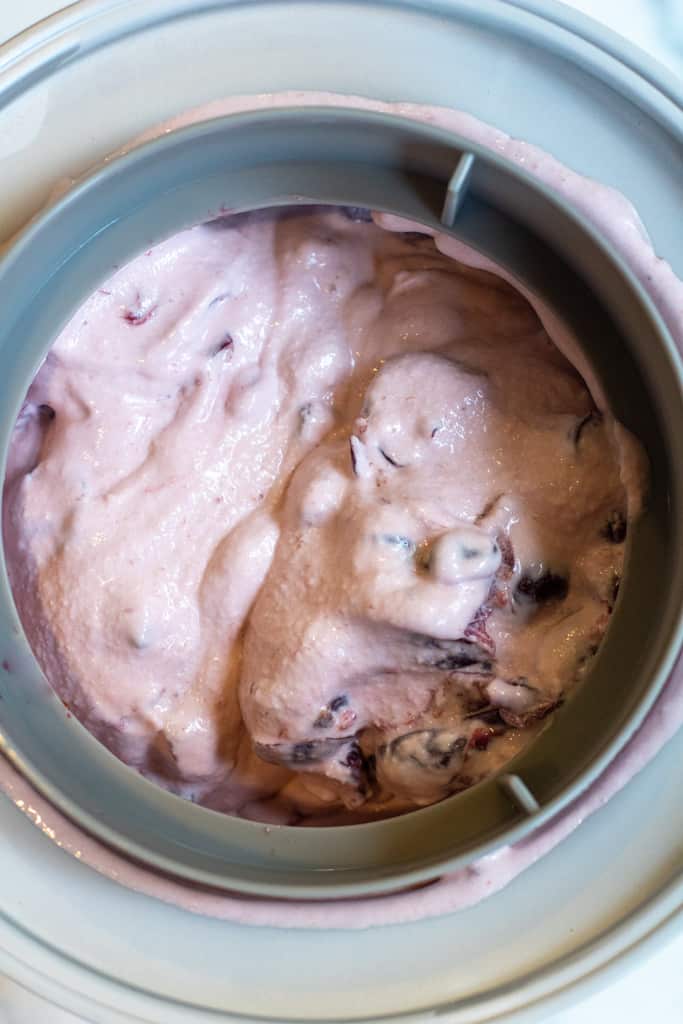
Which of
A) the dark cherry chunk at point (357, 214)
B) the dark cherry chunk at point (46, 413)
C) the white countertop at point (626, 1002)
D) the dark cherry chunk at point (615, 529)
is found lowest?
the white countertop at point (626, 1002)

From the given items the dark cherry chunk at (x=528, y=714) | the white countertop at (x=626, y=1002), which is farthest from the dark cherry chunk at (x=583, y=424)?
the white countertop at (x=626, y=1002)

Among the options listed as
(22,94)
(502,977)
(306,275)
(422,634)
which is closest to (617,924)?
(502,977)

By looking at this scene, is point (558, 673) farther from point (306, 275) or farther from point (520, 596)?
point (306, 275)

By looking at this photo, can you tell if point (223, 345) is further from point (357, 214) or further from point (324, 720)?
point (324, 720)

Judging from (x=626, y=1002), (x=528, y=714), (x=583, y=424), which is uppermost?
(x=583, y=424)

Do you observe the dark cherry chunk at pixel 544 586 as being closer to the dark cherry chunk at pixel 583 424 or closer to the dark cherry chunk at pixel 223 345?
the dark cherry chunk at pixel 583 424

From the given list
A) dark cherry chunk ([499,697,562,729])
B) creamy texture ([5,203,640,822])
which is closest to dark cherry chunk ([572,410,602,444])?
creamy texture ([5,203,640,822])

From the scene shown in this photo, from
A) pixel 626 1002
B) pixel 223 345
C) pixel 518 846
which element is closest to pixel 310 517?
pixel 223 345
